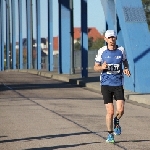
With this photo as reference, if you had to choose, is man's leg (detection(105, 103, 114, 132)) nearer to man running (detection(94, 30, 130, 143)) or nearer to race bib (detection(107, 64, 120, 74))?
man running (detection(94, 30, 130, 143))

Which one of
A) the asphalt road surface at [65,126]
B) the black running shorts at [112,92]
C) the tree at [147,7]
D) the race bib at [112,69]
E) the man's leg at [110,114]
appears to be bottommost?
the asphalt road surface at [65,126]

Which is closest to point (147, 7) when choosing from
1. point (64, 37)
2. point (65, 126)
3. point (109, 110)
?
point (64, 37)

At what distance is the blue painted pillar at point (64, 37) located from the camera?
48.1m

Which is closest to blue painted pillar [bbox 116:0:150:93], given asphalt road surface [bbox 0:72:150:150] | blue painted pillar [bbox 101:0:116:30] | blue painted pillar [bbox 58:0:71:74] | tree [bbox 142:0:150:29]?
blue painted pillar [bbox 101:0:116:30]

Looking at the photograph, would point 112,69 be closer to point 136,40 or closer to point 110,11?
point 136,40

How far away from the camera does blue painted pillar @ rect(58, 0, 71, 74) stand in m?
48.1

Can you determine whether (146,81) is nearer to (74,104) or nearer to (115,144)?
(74,104)

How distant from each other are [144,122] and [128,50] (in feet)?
35.2

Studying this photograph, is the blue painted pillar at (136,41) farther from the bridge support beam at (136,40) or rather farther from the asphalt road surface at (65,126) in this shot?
the asphalt road surface at (65,126)

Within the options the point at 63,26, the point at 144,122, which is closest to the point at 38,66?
the point at 63,26

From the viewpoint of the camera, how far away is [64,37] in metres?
48.2

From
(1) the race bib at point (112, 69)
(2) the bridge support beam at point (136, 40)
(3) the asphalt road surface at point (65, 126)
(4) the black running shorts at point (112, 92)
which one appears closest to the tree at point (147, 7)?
(2) the bridge support beam at point (136, 40)

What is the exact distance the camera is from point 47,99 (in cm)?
2230

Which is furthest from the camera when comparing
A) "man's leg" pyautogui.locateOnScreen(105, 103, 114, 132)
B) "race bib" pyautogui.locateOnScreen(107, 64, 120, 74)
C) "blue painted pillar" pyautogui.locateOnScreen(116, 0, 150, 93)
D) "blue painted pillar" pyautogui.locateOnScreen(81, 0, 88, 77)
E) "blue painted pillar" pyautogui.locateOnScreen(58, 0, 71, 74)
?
"blue painted pillar" pyautogui.locateOnScreen(58, 0, 71, 74)
